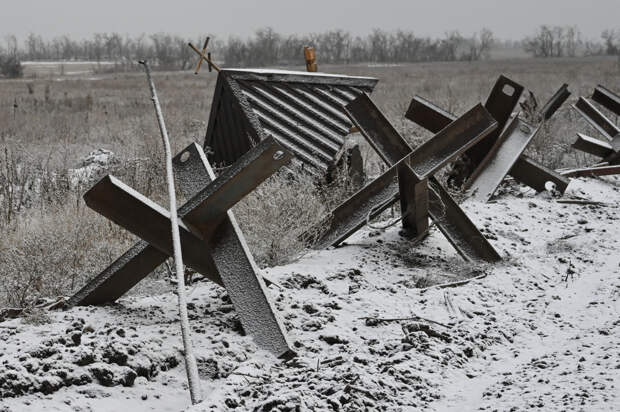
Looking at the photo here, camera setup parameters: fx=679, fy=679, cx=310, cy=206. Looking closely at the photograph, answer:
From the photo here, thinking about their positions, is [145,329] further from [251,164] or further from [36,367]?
[251,164]

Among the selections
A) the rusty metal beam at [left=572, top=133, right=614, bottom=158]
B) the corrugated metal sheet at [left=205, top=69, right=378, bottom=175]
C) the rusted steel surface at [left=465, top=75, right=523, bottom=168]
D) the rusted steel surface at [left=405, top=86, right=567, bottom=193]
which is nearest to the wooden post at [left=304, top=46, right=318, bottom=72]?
the corrugated metal sheet at [left=205, top=69, right=378, bottom=175]

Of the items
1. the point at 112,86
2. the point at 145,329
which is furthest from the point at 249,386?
the point at 112,86

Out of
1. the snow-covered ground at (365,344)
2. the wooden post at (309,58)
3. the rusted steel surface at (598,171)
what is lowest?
the snow-covered ground at (365,344)

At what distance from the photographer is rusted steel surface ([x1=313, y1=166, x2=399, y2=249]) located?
16.4 feet

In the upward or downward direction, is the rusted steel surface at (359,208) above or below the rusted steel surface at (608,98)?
below

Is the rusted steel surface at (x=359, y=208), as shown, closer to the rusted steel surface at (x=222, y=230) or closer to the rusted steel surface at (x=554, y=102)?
the rusted steel surface at (x=222, y=230)

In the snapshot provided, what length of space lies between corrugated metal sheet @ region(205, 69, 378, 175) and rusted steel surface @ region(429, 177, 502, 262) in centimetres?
198

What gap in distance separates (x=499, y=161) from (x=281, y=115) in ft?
7.38

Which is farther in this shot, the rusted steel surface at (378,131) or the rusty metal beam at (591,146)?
the rusty metal beam at (591,146)

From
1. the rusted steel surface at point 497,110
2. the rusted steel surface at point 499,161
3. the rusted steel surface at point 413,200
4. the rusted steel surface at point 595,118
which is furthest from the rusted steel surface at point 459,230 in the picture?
the rusted steel surface at point 595,118

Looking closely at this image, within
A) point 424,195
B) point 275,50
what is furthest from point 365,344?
point 275,50

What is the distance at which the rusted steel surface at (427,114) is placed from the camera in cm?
649

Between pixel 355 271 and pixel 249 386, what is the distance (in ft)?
5.42

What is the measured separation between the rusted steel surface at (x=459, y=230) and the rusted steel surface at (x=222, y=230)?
6.31ft
